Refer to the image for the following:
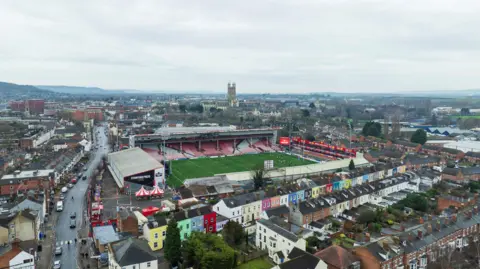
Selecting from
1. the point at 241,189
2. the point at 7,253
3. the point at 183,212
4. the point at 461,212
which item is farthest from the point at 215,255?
the point at 461,212

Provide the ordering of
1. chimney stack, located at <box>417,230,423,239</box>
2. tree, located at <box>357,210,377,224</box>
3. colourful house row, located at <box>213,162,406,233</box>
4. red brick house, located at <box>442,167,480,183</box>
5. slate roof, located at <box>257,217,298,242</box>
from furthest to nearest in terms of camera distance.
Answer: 1. red brick house, located at <box>442,167,480,183</box>
2. colourful house row, located at <box>213,162,406,233</box>
3. tree, located at <box>357,210,377,224</box>
4. chimney stack, located at <box>417,230,423,239</box>
5. slate roof, located at <box>257,217,298,242</box>

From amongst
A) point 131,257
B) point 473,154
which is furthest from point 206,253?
point 473,154

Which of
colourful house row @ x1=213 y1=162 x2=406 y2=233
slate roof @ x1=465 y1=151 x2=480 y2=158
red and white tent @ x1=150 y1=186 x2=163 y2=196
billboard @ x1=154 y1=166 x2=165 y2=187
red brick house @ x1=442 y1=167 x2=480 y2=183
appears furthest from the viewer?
slate roof @ x1=465 y1=151 x2=480 y2=158

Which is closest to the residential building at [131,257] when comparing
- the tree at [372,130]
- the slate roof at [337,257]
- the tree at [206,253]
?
the tree at [206,253]

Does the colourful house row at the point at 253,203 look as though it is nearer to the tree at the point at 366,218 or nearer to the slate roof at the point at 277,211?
the slate roof at the point at 277,211

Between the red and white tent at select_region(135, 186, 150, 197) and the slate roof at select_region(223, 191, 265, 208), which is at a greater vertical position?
the slate roof at select_region(223, 191, 265, 208)

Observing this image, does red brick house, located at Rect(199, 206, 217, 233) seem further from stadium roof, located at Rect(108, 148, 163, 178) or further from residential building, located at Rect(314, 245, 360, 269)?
stadium roof, located at Rect(108, 148, 163, 178)

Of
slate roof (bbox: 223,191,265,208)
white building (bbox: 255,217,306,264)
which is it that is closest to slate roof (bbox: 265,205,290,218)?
white building (bbox: 255,217,306,264)
